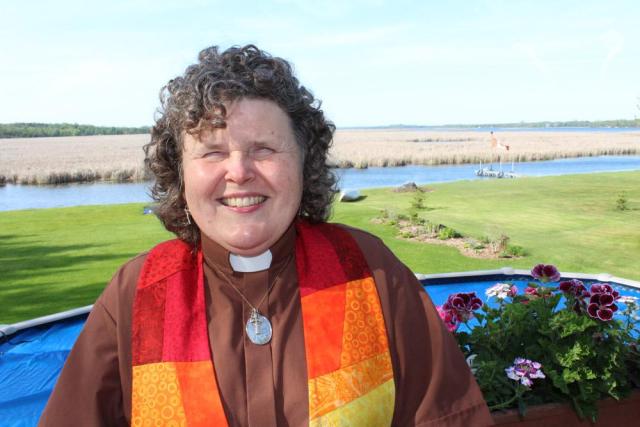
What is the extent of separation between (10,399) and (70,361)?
3.37 meters

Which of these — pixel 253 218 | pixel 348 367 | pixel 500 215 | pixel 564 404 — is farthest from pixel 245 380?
pixel 500 215

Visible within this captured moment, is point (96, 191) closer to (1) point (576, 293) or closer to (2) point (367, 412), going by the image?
(1) point (576, 293)

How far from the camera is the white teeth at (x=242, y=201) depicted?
1.64 metres

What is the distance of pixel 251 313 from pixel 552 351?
5.84 feet

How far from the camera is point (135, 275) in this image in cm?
176

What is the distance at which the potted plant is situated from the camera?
9.02ft

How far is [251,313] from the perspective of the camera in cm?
171

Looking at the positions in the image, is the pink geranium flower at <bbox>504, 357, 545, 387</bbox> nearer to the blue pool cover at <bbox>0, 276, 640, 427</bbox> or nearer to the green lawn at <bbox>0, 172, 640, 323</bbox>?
the blue pool cover at <bbox>0, 276, 640, 427</bbox>

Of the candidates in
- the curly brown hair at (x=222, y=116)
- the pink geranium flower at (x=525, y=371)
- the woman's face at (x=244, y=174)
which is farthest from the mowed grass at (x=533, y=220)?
the woman's face at (x=244, y=174)

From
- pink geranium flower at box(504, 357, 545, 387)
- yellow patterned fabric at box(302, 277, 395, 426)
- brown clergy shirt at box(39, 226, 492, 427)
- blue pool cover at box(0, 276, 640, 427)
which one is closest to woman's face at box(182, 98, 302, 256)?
brown clergy shirt at box(39, 226, 492, 427)

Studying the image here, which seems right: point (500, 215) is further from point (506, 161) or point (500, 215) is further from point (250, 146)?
point (506, 161)

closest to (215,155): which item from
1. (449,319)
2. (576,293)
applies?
(449,319)

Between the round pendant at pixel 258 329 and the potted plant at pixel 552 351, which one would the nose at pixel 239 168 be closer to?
the round pendant at pixel 258 329

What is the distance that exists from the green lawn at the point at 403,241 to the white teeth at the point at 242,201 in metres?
5.19
